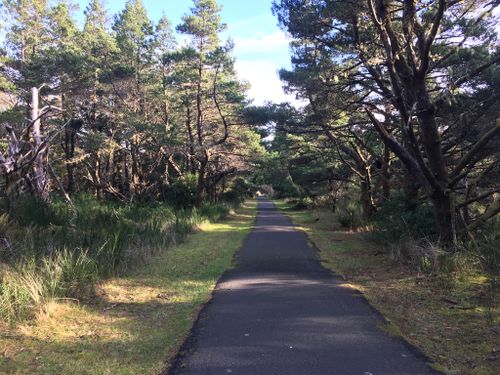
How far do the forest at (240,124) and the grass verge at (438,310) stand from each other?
326 mm

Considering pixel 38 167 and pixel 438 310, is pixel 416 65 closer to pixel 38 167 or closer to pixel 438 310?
pixel 438 310

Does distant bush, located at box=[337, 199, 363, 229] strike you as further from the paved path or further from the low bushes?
the paved path

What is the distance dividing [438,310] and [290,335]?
2.75 metres

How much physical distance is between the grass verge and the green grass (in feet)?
9.84

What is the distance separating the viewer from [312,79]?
14.4 m

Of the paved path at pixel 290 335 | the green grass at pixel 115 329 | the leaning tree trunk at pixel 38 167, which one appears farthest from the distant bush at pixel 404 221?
the leaning tree trunk at pixel 38 167

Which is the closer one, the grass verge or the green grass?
the green grass

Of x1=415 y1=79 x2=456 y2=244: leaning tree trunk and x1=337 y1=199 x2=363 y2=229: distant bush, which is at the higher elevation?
x1=415 y1=79 x2=456 y2=244: leaning tree trunk

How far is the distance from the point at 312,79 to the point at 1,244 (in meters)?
9.99

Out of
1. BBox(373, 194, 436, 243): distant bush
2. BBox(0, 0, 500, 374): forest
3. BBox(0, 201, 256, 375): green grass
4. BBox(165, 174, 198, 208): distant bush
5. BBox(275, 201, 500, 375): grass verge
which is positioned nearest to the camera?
BBox(0, 201, 256, 375): green grass

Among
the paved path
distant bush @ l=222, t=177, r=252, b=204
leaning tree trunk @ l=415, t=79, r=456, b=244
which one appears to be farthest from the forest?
distant bush @ l=222, t=177, r=252, b=204

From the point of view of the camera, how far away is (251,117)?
17.7 m

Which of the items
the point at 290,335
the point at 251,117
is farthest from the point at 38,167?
the point at 290,335

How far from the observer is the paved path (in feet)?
15.6
